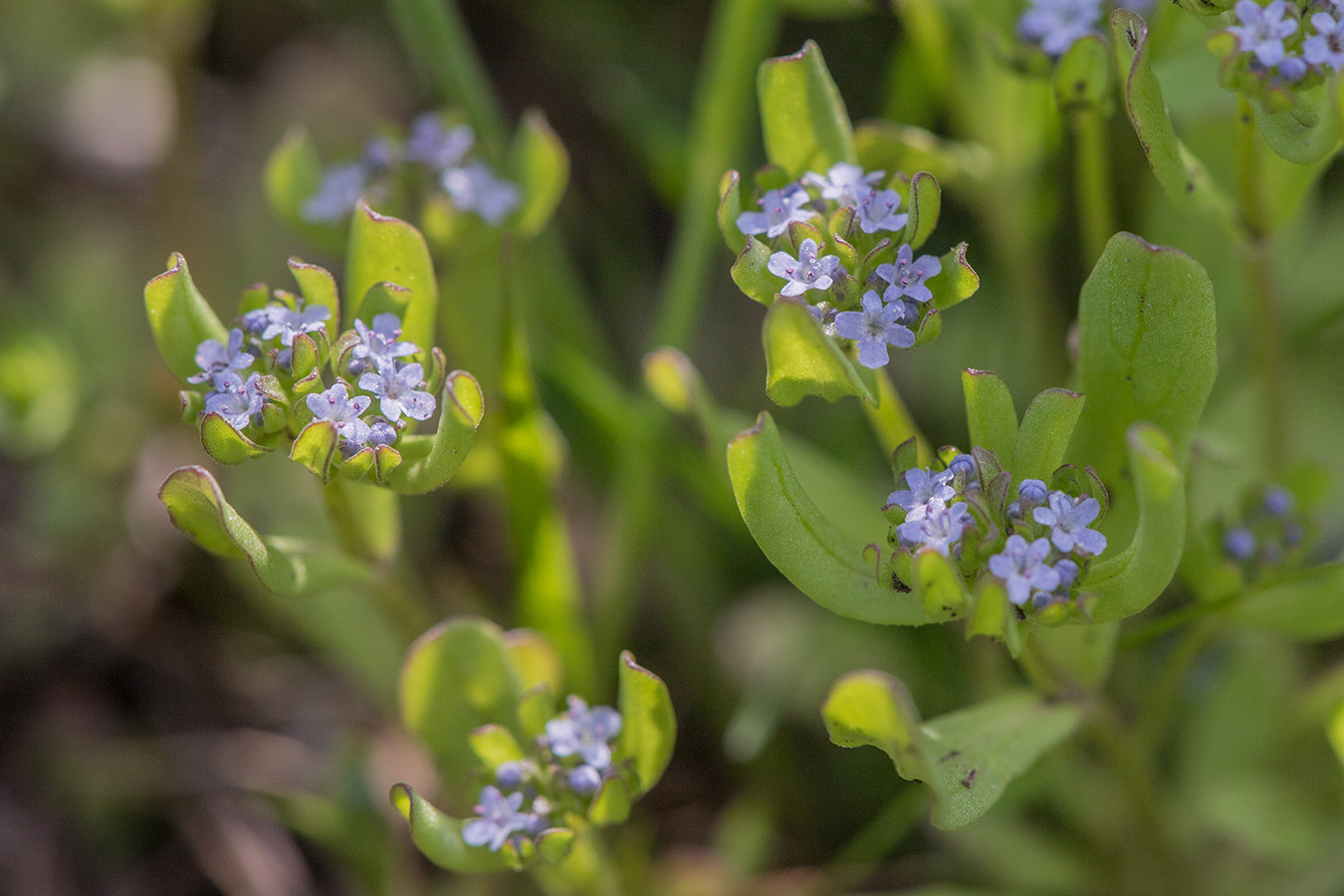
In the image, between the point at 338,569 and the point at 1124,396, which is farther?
the point at 338,569

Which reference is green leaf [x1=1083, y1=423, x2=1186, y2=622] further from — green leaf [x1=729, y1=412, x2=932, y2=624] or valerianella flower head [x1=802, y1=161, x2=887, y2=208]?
valerianella flower head [x1=802, y1=161, x2=887, y2=208]

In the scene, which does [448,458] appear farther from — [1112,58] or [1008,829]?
[1008,829]

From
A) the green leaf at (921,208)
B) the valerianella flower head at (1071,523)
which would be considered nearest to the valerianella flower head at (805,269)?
the green leaf at (921,208)

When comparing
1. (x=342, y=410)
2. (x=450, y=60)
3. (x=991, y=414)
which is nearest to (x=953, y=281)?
(x=991, y=414)

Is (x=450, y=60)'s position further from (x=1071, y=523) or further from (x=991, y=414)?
(x=1071, y=523)

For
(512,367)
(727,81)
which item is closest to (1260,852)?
(512,367)

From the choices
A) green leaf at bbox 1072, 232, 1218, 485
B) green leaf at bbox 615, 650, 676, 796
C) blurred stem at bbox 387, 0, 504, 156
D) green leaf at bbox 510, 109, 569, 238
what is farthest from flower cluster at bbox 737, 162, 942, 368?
blurred stem at bbox 387, 0, 504, 156
